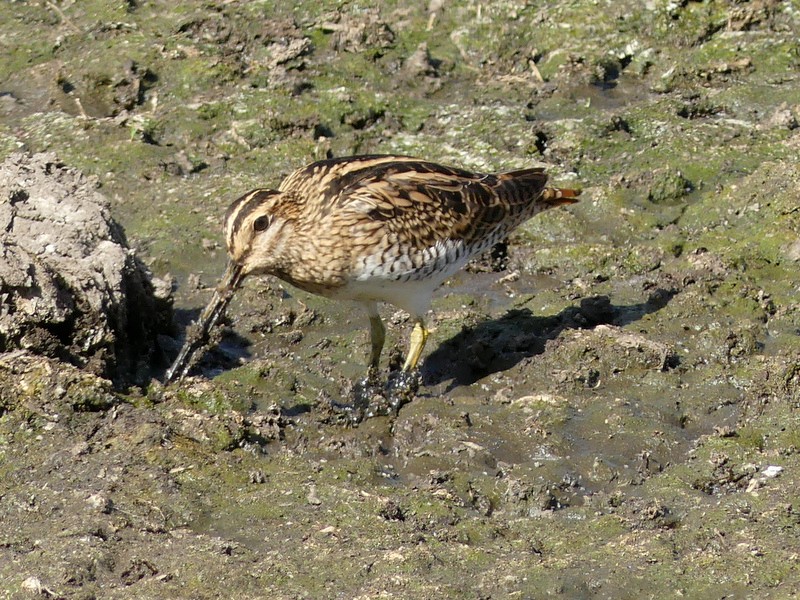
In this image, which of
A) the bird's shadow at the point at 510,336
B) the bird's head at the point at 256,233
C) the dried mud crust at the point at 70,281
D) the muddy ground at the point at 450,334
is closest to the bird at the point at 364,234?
the bird's head at the point at 256,233

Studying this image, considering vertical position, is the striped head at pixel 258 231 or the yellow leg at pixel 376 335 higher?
the striped head at pixel 258 231

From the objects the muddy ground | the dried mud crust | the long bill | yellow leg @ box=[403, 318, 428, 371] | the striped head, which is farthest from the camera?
yellow leg @ box=[403, 318, 428, 371]

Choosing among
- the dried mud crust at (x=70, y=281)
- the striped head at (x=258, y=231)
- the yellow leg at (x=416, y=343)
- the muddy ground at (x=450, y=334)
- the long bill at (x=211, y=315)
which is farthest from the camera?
the yellow leg at (x=416, y=343)

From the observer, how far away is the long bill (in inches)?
286

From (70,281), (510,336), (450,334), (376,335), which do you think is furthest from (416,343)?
(70,281)

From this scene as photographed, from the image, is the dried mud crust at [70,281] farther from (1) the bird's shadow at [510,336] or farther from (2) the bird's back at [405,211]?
(1) the bird's shadow at [510,336]

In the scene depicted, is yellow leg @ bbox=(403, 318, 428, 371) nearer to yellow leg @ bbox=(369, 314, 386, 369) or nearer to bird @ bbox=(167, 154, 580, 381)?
bird @ bbox=(167, 154, 580, 381)

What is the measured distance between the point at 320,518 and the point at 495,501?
0.95 meters

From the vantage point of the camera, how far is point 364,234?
288 inches

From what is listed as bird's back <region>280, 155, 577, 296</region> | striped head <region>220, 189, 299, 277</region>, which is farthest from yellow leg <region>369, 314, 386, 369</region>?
striped head <region>220, 189, 299, 277</region>

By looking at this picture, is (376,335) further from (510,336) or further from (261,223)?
(261,223)

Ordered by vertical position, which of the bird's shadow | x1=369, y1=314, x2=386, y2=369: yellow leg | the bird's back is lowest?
the bird's shadow

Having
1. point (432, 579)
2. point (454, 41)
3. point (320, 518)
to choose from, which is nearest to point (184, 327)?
point (320, 518)

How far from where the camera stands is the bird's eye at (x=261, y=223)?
719 centimetres
